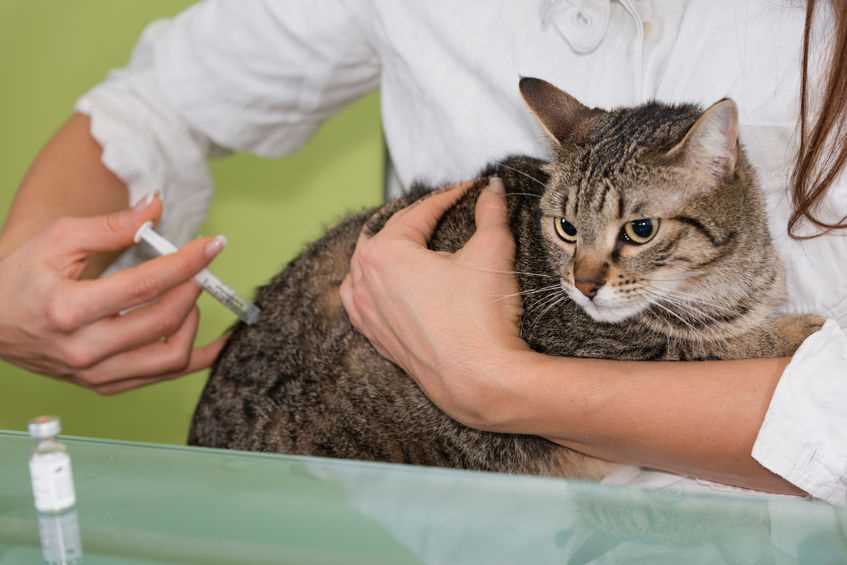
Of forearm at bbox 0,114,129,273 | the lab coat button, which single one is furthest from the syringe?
the lab coat button

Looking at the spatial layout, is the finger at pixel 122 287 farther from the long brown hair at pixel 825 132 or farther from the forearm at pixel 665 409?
the long brown hair at pixel 825 132

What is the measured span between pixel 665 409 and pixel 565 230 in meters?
0.25

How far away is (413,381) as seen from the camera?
109cm

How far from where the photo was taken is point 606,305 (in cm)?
97

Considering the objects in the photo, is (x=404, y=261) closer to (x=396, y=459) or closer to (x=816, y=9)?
(x=396, y=459)

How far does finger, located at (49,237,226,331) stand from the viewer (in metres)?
1.12

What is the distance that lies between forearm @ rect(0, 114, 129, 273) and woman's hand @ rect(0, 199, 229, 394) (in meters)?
0.11

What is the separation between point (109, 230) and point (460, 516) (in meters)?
0.75

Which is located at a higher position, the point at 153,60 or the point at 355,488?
the point at 153,60

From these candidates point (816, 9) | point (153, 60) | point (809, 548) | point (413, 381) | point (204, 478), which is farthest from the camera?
point (153, 60)

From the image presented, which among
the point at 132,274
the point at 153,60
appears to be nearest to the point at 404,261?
the point at 132,274

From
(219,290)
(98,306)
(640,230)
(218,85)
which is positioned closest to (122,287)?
(98,306)

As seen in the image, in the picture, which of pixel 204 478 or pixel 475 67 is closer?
pixel 204 478

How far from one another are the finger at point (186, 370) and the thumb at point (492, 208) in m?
0.45
